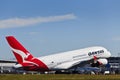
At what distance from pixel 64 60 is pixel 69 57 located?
1525 millimetres

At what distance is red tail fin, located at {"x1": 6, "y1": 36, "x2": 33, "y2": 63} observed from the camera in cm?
8944

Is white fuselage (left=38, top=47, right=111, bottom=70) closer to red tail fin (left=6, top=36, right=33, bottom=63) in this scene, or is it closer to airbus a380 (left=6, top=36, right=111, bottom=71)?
airbus a380 (left=6, top=36, right=111, bottom=71)

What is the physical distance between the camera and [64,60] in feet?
314

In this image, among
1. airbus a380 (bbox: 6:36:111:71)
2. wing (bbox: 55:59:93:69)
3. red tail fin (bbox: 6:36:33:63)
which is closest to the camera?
red tail fin (bbox: 6:36:33:63)

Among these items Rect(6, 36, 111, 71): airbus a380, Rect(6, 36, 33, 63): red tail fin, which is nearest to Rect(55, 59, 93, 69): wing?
Rect(6, 36, 111, 71): airbus a380

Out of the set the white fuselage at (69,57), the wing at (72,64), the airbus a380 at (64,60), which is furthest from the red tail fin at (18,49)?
the wing at (72,64)

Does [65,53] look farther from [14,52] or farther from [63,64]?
[14,52]

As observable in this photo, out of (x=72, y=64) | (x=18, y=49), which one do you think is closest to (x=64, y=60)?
(x=72, y=64)

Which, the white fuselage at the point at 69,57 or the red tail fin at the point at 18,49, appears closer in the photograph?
the red tail fin at the point at 18,49

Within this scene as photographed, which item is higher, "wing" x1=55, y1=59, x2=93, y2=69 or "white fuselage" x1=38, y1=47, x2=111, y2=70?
"white fuselage" x1=38, y1=47, x2=111, y2=70

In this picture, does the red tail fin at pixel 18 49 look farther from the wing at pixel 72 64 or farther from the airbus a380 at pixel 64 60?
the wing at pixel 72 64

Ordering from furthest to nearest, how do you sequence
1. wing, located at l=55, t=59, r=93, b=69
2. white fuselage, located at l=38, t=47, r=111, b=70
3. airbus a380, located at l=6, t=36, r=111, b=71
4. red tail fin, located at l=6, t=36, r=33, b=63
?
white fuselage, located at l=38, t=47, r=111, b=70 < wing, located at l=55, t=59, r=93, b=69 < airbus a380, located at l=6, t=36, r=111, b=71 < red tail fin, located at l=6, t=36, r=33, b=63

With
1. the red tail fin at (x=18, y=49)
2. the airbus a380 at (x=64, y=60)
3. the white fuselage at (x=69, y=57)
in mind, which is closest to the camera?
the red tail fin at (x=18, y=49)

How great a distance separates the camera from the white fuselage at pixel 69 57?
94750 millimetres
